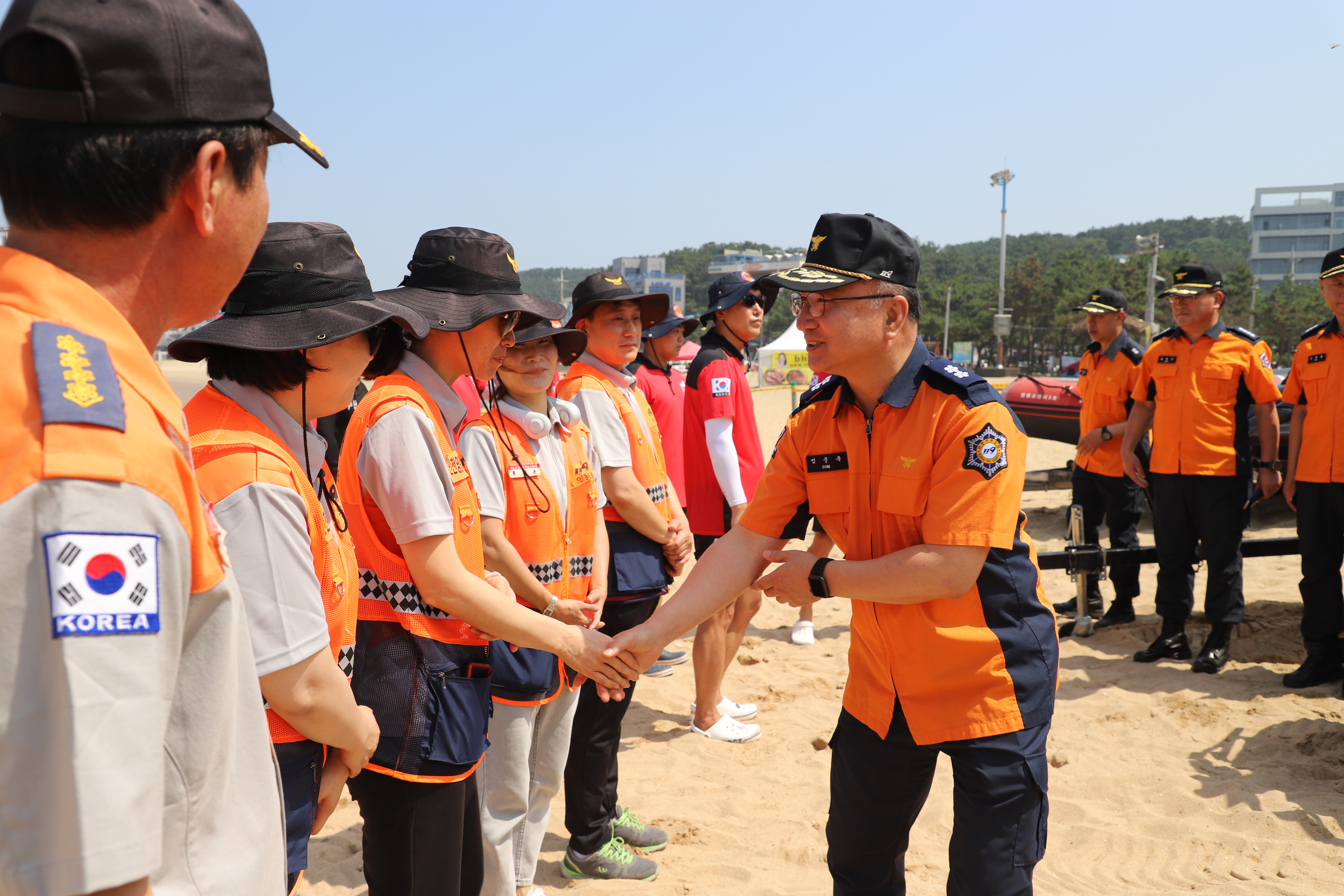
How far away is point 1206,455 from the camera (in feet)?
19.8

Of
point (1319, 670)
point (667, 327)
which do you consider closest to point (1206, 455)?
point (1319, 670)

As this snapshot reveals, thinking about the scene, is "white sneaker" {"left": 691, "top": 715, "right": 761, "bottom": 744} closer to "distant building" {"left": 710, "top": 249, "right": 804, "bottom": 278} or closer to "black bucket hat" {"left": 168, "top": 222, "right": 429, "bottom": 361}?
"black bucket hat" {"left": 168, "top": 222, "right": 429, "bottom": 361}

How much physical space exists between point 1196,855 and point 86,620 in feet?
14.3

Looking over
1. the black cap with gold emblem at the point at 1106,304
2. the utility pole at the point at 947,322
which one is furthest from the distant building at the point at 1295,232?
the black cap with gold emblem at the point at 1106,304

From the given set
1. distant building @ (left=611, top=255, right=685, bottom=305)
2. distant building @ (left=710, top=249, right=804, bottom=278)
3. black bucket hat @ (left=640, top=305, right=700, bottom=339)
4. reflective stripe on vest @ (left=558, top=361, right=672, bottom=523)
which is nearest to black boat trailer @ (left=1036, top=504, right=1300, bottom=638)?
black bucket hat @ (left=640, top=305, right=700, bottom=339)

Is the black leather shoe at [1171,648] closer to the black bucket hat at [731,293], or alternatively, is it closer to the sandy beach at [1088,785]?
the sandy beach at [1088,785]

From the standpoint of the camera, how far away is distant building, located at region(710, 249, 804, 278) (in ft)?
351

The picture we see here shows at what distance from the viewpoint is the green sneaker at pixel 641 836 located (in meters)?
3.94

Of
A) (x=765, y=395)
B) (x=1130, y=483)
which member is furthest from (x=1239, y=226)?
(x=1130, y=483)

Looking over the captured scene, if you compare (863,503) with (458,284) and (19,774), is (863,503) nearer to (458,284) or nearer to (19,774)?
(458,284)

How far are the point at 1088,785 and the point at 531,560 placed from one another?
10.4ft

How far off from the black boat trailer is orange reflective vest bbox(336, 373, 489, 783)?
16.1 ft

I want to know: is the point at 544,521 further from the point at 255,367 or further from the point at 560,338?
the point at 255,367

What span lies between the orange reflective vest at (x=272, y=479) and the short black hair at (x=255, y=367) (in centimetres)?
5
